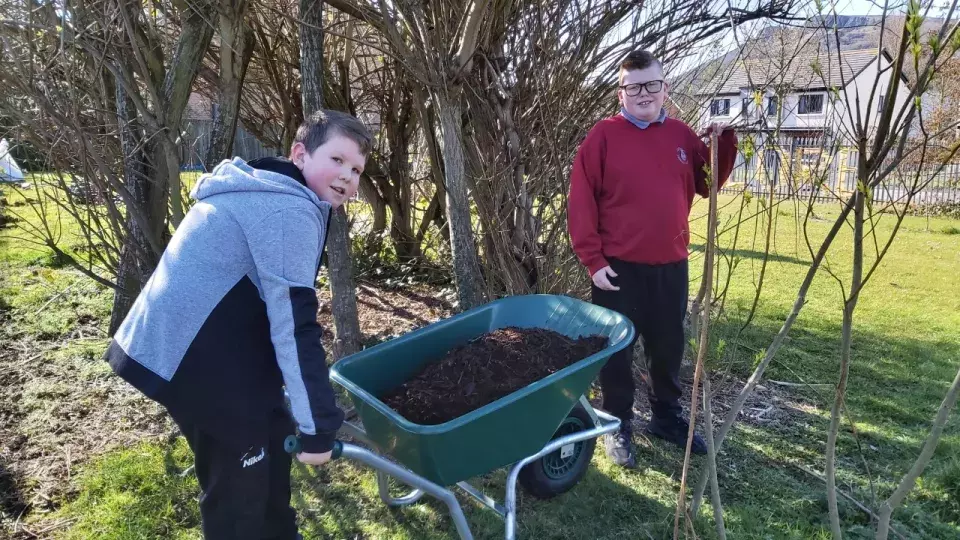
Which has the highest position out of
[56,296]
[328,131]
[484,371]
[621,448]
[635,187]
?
[328,131]

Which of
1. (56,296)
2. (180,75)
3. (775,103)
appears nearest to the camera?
(775,103)

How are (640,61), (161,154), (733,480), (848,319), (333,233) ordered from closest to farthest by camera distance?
(848,319) < (640,61) < (733,480) < (161,154) < (333,233)

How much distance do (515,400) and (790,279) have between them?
5726 millimetres

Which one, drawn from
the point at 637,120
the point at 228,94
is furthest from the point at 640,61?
the point at 228,94

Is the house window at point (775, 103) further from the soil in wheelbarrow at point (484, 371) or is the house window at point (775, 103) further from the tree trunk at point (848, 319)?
the soil in wheelbarrow at point (484, 371)

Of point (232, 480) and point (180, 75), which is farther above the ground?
point (180, 75)

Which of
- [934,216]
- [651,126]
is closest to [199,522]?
[651,126]

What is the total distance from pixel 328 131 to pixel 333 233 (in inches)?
72.1

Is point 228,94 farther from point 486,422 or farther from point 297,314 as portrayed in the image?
point 486,422

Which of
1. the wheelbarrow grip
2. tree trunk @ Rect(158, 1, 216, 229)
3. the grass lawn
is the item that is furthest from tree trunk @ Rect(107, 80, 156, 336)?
the wheelbarrow grip

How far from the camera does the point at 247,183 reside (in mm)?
1670

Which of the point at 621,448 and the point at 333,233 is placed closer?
the point at 621,448

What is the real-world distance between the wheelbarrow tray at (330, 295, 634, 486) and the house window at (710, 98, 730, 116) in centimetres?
185

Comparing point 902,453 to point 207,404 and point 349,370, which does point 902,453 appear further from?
point 207,404
